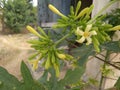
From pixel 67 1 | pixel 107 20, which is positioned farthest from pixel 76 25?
pixel 67 1

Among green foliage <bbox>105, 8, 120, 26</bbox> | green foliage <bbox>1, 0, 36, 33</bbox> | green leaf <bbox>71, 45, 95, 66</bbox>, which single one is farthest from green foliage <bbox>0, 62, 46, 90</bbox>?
green foliage <bbox>1, 0, 36, 33</bbox>

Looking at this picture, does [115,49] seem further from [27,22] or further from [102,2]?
[27,22]

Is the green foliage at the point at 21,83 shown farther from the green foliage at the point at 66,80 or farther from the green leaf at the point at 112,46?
the green leaf at the point at 112,46

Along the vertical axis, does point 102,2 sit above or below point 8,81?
above

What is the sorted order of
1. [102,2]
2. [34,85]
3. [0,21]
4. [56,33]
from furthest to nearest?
1. [0,21]
2. [102,2]
3. [56,33]
4. [34,85]

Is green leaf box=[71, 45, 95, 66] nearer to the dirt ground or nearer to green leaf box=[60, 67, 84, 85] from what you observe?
green leaf box=[60, 67, 84, 85]

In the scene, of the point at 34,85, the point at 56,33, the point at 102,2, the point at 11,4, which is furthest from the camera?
the point at 11,4

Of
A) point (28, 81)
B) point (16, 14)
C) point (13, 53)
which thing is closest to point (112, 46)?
point (28, 81)
